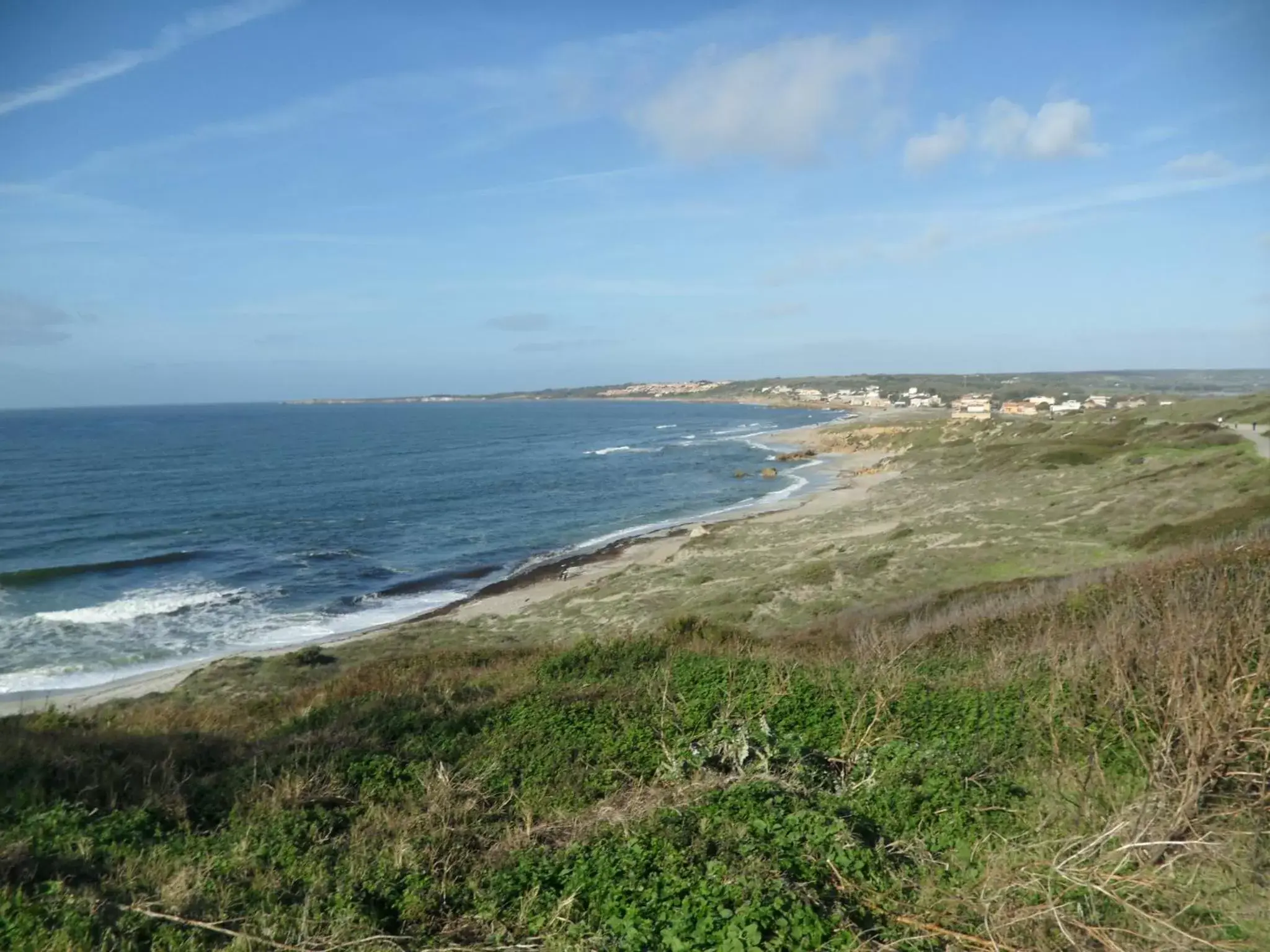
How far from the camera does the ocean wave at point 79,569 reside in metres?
31.2

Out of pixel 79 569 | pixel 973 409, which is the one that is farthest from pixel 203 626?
pixel 973 409

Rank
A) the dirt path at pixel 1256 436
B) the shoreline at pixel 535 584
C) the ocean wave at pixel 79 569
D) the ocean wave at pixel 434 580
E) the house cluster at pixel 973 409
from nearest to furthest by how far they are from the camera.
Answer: the shoreline at pixel 535 584 → the ocean wave at pixel 434 580 → the ocean wave at pixel 79 569 → the dirt path at pixel 1256 436 → the house cluster at pixel 973 409

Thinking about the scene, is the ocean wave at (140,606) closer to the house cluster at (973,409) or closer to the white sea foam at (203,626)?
the white sea foam at (203,626)

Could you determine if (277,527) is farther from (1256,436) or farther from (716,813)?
(1256,436)

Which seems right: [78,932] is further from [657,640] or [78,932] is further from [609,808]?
[657,640]

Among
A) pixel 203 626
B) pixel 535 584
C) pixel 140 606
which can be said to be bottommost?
pixel 535 584

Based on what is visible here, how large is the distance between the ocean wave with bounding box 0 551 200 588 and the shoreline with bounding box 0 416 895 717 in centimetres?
1435

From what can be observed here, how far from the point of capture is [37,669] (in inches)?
850

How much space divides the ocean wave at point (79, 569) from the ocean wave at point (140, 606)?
182 inches

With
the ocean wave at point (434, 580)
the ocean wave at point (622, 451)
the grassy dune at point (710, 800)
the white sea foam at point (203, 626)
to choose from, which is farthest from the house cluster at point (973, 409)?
the grassy dune at point (710, 800)

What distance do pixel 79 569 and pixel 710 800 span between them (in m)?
36.3

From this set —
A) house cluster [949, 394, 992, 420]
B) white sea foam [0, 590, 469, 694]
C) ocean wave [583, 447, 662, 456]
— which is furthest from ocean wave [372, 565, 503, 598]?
house cluster [949, 394, 992, 420]

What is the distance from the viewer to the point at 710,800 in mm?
6270

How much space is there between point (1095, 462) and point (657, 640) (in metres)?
39.7
